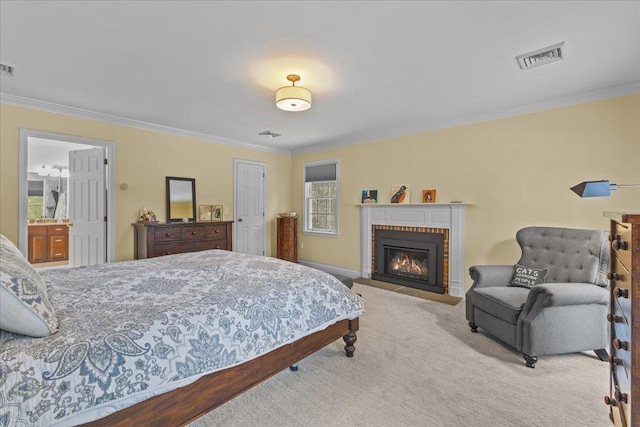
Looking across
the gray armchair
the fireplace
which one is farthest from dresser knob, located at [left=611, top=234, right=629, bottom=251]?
the fireplace

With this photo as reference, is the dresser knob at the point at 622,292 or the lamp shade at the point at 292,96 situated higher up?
the lamp shade at the point at 292,96

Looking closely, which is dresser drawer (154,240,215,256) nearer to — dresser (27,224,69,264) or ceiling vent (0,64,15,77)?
ceiling vent (0,64,15,77)

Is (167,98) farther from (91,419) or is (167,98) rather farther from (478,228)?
(478,228)

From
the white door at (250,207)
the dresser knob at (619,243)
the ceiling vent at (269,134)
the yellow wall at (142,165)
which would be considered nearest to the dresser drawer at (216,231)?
the yellow wall at (142,165)

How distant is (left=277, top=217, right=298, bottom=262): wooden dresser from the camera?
234 inches

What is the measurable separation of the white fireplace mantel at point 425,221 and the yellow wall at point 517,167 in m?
0.13

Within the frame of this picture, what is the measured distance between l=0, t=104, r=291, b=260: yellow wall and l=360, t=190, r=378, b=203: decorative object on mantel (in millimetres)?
2040

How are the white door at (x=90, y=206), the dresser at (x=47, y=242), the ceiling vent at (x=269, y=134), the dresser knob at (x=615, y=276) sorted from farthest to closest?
the dresser at (x=47, y=242) < the ceiling vent at (x=269, y=134) < the white door at (x=90, y=206) < the dresser knob at (x=615, y=276)

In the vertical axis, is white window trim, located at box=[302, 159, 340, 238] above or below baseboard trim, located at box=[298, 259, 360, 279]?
above

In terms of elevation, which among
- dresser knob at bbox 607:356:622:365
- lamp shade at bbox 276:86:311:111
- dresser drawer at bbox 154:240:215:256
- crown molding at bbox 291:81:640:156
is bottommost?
dresser knob at bbox 607:356:622:365

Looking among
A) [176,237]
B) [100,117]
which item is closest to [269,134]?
[176,237]

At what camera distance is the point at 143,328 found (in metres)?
1.36

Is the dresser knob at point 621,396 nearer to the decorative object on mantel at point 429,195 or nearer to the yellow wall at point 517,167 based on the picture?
the yellow wall at point 517,167

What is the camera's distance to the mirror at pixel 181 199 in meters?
4.74
